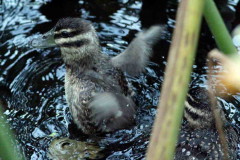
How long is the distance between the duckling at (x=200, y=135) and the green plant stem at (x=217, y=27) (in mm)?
2289

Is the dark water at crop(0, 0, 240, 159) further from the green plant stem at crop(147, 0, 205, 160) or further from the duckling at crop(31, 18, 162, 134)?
the green plant stem at crop(147, 0, 205, 160)

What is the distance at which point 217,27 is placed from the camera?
1411mm

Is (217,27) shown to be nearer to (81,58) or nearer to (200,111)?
(200,111)

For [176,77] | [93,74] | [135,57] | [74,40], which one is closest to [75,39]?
[74,40]

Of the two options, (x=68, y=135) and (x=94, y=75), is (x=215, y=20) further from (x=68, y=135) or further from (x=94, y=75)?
(x=68, y=135)

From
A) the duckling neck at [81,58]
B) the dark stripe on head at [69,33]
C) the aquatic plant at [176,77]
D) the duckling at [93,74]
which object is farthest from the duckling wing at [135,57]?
the aquatic plant at [176,77]

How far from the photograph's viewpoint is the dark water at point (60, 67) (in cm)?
441

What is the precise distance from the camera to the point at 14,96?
491cm

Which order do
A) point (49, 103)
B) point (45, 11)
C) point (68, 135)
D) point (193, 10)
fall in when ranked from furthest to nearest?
1. point (45, 11)
2. point (49, 103)
3. point (68, 135)
4. point (193, 10)

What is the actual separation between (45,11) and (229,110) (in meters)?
3.22

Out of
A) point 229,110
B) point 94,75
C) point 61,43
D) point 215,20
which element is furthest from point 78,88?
point 215,20

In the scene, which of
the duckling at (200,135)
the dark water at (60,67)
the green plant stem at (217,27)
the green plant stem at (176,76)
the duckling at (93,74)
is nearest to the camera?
the green plant stem at (176,76)

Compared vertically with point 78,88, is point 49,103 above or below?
below

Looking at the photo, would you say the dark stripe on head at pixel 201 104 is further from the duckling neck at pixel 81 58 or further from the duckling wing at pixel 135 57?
the duckling neck at pixel 81 58
